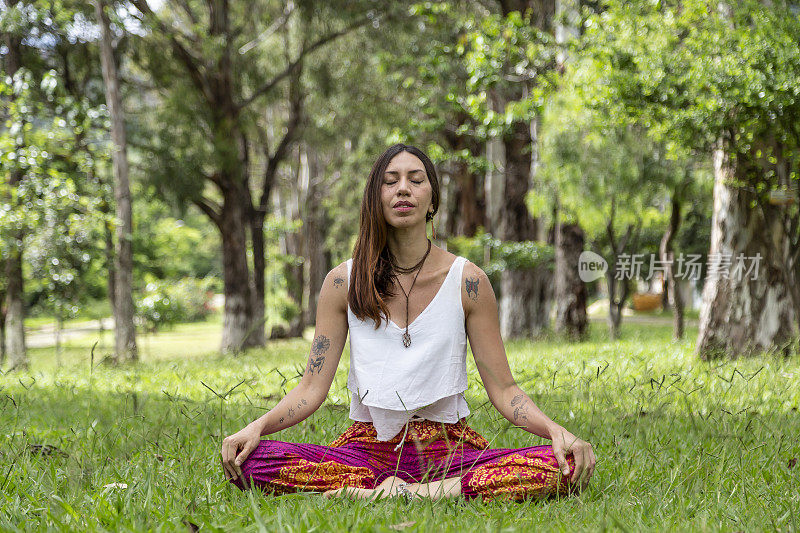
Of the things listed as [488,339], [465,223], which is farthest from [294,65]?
[488,339]

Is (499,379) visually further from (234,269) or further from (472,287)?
(234,269)

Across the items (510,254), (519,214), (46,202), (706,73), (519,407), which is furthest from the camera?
(519,214)

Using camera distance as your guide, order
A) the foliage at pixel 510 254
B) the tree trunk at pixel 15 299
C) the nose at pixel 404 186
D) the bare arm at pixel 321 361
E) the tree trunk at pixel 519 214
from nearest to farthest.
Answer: the bare arm at pixel 321 361, the nose at pixel 404 186, the tree trunk at pixel 15 299, the foliage at pixel 510 254, the tree trunk at pixel 519 214

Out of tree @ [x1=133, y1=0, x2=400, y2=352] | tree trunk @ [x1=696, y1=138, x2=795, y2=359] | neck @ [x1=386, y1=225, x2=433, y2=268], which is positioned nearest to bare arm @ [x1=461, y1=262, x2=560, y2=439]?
neck @ [x1=386, y1=225, x2=433, y2=268]

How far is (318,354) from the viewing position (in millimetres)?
3053

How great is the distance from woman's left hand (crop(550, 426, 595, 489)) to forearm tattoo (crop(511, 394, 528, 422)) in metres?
0.16

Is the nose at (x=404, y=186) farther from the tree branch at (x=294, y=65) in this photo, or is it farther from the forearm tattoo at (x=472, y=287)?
the tree branch at (x=294, y=65)

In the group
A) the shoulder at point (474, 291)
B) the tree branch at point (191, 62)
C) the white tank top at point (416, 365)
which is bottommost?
the white tank top at point (416, 365)

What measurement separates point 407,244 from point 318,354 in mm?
613

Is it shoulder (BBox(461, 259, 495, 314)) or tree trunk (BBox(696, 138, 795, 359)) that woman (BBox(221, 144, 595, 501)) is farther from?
tree trunk (BBox(696, 138, 795, 359))

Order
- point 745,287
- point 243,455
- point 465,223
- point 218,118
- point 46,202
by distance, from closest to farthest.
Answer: point 243,455 → point 745,287 → point 46,202 → point 218,118 → point 465,223

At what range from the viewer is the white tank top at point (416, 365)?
2.89 m

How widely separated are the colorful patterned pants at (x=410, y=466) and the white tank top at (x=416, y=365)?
0.08 meters

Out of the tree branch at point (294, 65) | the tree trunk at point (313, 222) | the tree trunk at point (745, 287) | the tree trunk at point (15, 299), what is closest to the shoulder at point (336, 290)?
the tree trunk at point (745, 287)
